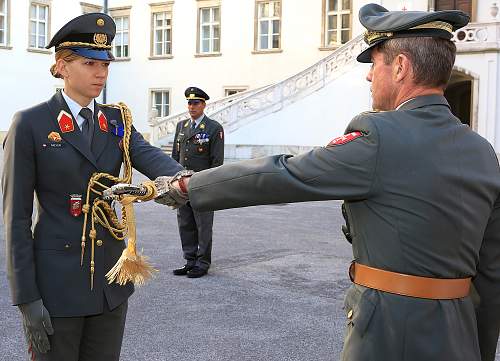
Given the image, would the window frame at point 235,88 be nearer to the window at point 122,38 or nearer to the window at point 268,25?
the window at point 268,25

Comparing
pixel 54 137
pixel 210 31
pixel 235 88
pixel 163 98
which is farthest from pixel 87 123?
pixel 163 98

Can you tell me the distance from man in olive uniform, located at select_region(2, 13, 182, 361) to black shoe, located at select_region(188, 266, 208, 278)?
430 cm

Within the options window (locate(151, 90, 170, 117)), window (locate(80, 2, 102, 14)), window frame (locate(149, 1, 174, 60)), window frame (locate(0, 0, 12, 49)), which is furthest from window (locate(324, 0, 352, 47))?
window frame (locate(0, 0, 12, 49))

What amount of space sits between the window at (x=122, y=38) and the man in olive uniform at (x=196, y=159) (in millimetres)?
27071

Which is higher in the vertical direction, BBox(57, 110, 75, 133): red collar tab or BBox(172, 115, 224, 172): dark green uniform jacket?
BBox(57, 110, 75, 133): red collar tab

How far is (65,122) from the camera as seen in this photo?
297 centimetres

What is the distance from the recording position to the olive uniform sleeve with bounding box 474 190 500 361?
2385 mm

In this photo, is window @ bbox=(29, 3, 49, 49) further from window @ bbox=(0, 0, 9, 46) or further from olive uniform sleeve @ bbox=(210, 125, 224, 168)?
olive uniform sleeve @ bbox=(210, 125, 224, 168)

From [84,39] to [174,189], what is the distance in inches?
34.7

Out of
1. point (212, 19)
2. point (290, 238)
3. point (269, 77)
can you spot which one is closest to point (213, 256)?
point (290, 238)

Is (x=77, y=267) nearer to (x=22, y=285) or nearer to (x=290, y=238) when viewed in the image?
(x=22, y=285)

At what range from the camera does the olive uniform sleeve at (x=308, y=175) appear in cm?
211

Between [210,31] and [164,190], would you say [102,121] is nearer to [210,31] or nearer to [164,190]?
[164,190]

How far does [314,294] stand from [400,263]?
461cm
